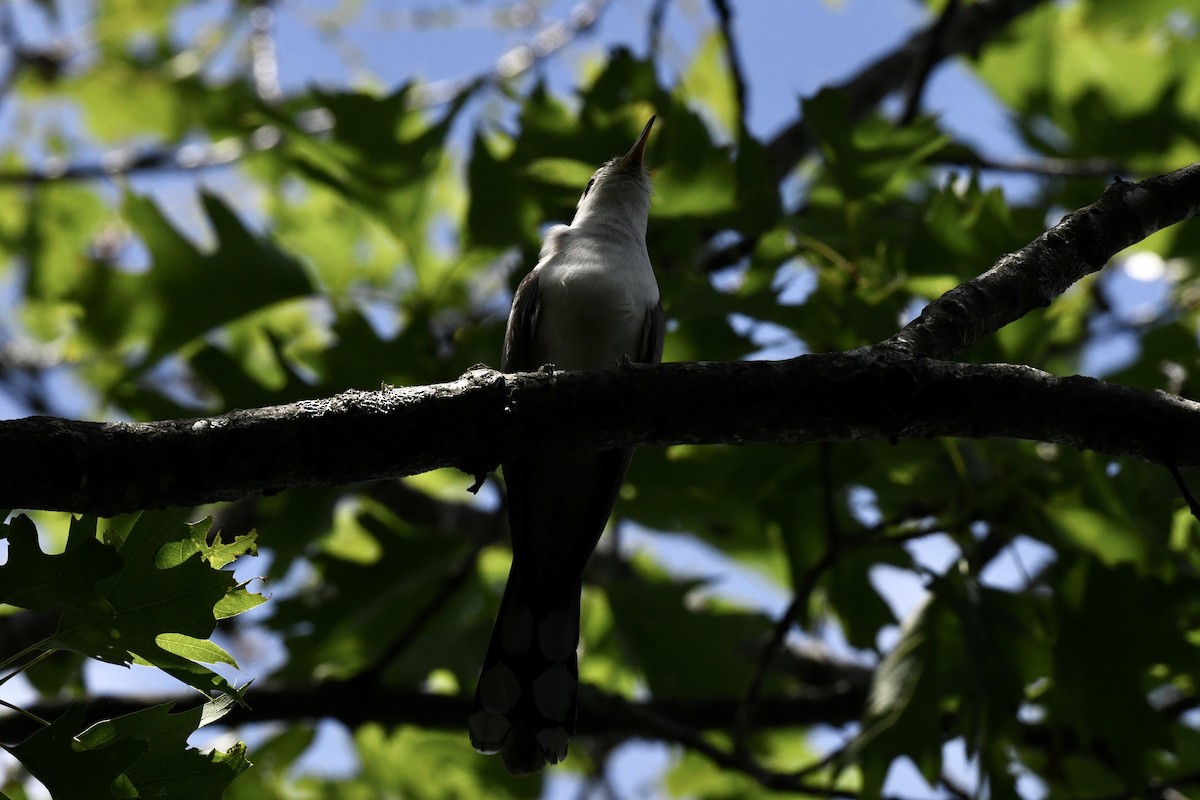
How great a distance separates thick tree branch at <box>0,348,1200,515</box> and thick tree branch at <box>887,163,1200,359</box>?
21cm

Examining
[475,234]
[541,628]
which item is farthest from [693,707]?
[475,234]

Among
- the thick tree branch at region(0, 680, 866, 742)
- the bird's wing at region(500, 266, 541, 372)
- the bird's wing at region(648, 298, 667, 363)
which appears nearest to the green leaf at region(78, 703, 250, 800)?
the bird's wing at region(500, 266, 541, 372)

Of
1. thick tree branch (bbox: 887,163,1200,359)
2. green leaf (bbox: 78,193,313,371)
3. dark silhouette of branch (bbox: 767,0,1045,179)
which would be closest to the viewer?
thick tree branch (bbox: 887,163,1200,359)

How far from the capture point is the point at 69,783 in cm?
226

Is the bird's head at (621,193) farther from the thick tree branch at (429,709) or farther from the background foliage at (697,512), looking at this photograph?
the thick tree branch at (429,709)

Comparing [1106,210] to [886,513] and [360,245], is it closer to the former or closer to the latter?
[886,513]

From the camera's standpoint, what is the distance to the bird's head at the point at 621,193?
4738mm

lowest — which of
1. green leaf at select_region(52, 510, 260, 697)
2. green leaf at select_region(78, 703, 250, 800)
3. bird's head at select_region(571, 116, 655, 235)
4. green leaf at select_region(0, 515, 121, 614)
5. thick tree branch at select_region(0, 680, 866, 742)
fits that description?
thick tree branch at select_region(0, 680, 866, 742)

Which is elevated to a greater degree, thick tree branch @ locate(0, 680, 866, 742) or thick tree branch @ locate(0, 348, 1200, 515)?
thick tree branch @ locate(0, 348, 1200, 515)

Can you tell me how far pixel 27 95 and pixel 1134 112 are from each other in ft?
25.9

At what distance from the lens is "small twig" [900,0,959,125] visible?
225 inches

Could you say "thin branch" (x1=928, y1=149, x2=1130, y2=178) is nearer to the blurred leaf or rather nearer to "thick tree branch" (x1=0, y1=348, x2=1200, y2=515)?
the blurred leaf

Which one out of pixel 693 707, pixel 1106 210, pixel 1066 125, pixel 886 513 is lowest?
pixel 693 707

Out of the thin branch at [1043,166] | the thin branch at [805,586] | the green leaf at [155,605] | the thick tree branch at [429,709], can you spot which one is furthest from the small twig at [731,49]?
the green leaf at [155,605]
